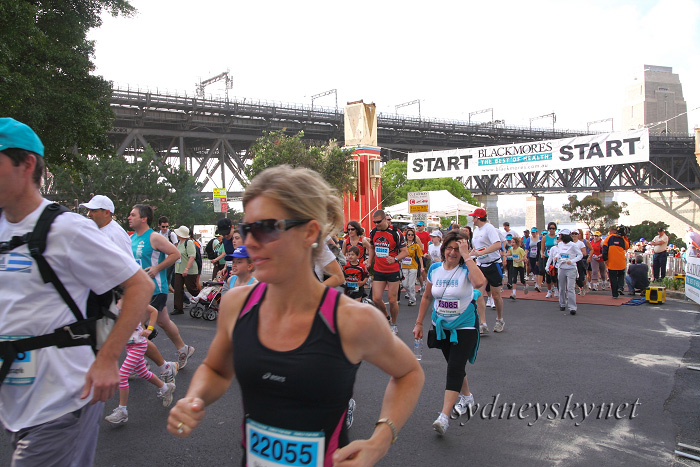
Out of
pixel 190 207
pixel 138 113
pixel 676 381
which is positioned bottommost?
pixel 676 381

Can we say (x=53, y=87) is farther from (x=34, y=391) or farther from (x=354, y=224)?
(x=34, y=391)

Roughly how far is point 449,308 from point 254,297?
3.35 m

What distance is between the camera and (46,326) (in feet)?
6.88

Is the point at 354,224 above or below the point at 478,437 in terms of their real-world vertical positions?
above

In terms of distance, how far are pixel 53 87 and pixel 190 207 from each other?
84.8ft

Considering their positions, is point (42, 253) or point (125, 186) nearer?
point (42, 253)

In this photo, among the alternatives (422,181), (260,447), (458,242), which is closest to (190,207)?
(422,181)

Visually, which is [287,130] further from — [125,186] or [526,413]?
[526,413]

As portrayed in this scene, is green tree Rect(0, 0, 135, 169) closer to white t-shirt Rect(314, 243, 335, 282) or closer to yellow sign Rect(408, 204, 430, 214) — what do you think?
white t-shirt Rect(314, 243, 335, 282)

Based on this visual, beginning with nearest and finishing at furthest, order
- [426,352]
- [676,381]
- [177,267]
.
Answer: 1. [676,381]
2. [426,352]
3. [177,267]

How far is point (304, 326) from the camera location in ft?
5.61

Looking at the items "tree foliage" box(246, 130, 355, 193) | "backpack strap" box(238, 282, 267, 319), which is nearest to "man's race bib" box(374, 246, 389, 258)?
"backpack strap" box(238, 282, 267, 319)

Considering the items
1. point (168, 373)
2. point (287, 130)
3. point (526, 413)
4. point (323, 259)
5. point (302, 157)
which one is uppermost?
point (287, 130)

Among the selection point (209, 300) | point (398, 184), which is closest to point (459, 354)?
point (209, 300)
